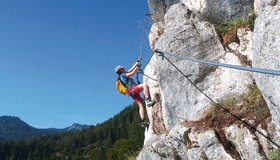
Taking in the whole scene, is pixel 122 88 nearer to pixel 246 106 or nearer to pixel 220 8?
pixel 220 8

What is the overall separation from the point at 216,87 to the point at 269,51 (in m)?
4.41

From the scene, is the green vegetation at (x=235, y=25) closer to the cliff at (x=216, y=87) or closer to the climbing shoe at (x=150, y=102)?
the cliff at (x=216, y=87)

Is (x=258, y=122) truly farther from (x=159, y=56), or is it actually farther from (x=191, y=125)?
(x=159, y=56)

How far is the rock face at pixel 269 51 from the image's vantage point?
8422 millimetres

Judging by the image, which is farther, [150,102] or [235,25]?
[150,102]

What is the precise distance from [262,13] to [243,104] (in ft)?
9.15

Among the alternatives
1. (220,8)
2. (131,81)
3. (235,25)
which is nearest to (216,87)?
(235,25)

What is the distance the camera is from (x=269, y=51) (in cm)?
863

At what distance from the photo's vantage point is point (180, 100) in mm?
14070

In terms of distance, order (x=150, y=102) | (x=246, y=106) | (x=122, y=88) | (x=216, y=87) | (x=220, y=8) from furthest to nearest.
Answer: (x=122, y=88) → (x=150, y=102) → (x=220, y=8) → (x=216, y=87) → (x=246, y=106)

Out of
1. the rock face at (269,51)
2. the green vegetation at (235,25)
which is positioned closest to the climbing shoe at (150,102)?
the green vegetation at (235,25)

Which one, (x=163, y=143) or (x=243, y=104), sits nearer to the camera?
(x=243, y=104)

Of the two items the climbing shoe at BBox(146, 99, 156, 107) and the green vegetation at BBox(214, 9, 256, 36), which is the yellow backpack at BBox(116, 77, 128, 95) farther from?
the green vegetation at BBox(214, 9, 256, 36)

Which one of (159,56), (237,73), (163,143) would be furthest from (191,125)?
(159,56)
